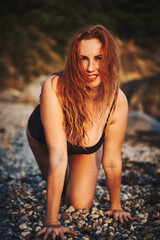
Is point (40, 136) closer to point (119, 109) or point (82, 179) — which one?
point (82, 179)

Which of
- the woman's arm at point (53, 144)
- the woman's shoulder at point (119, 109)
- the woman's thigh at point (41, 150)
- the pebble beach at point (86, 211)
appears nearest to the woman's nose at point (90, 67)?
the woman's arm at point (53, 144)

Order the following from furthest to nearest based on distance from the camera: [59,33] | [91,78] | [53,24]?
[53,24] < [59,33] < [91,78]

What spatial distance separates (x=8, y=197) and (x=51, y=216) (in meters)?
1.11

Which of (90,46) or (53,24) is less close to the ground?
(53,24)

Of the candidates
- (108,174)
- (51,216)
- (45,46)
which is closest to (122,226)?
→ (108,174)

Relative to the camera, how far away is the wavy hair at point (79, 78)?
7.39 ft

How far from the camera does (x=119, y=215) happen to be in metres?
2.68

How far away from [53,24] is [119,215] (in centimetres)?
2332

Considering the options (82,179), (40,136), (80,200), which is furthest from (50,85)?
(80,200)

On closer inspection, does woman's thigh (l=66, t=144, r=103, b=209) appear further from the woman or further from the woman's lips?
the woman's lips

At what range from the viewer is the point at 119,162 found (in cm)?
273

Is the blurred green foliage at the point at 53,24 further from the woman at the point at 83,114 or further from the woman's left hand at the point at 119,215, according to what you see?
the woman's left hand at the point at 119,215

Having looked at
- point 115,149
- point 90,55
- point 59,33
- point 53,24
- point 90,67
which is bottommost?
point 115,149

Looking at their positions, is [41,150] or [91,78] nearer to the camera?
[91,78]
